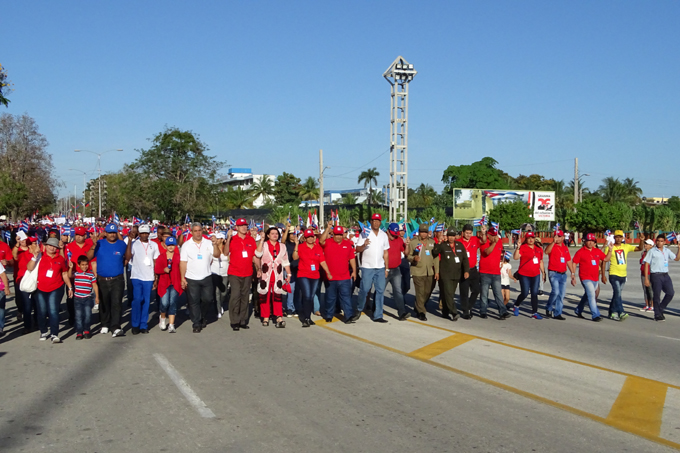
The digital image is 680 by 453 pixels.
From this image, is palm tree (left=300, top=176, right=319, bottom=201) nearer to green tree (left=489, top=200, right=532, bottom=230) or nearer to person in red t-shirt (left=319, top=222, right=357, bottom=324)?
green tree (left=489, top=200, right=532, bottom=230)

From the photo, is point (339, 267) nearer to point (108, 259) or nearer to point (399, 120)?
point (108, 259)

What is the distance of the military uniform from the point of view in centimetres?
1153

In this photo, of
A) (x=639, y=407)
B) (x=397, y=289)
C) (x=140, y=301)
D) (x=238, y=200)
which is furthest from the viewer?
(x=238, y=200)

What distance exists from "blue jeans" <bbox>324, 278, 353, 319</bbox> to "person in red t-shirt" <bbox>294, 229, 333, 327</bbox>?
0.18 metres

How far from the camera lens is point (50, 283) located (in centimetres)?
950

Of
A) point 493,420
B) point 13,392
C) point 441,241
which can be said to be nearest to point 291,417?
point 493,420

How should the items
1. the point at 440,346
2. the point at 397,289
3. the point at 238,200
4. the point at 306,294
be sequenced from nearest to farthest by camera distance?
the point at 440,346 → the point at 306,294 → the point at 397,289 → the point at 238,200

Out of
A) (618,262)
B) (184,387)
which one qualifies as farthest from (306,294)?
(618,262)

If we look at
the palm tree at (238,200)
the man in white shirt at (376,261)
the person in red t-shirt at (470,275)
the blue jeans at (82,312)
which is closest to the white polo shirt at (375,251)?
the man in white shirt at (376,261)

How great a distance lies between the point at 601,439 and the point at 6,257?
972 cm

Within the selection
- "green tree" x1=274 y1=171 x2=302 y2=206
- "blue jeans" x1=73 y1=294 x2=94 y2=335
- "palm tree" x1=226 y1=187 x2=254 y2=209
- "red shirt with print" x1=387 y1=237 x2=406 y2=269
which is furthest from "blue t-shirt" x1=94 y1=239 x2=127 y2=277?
"green tree" x1=274 y1=171 x2=302 y2=206

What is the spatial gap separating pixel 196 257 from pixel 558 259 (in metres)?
6.76

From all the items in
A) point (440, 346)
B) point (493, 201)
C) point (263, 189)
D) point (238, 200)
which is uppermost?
point (263, 189)

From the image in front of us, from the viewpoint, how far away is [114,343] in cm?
939
